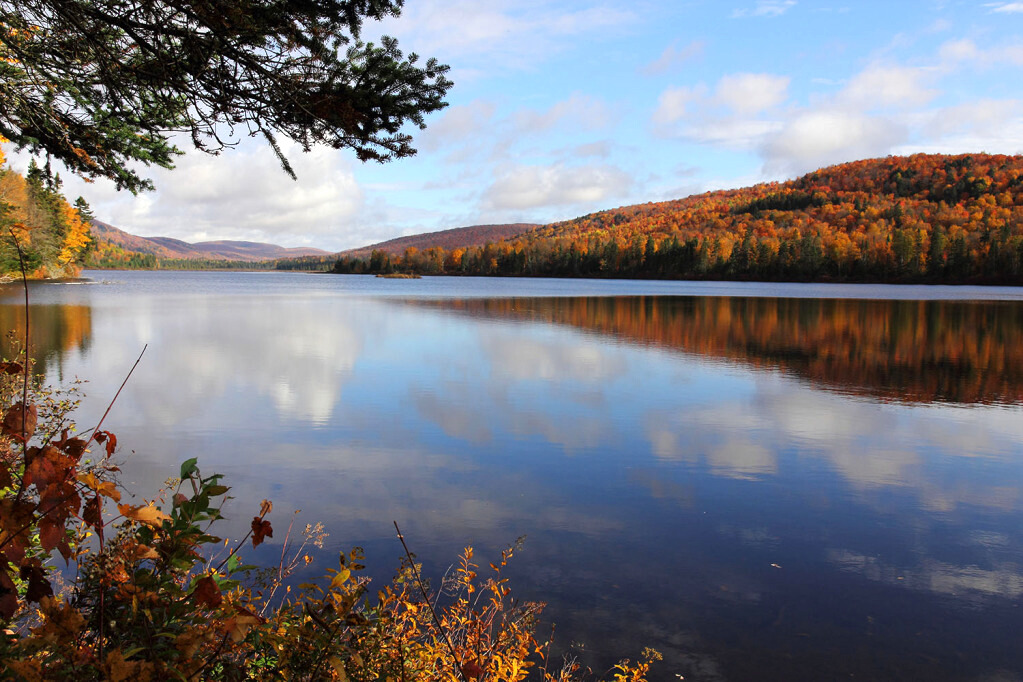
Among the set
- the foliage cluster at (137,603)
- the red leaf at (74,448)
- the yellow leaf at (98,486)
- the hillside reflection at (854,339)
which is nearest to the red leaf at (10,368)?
the foliage cluster at (137,603)

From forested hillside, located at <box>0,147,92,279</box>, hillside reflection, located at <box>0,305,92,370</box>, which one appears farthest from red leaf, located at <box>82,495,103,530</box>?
forested hillside, located at <box>0,147,92,279</box>

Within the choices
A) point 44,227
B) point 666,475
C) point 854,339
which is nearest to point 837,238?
point 854,339

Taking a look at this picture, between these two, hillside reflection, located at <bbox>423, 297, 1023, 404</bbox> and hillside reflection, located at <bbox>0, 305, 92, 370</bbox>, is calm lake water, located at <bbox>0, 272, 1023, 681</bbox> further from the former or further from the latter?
hillside reflection, located at <bbox>0, 305, 92, 370</bbox>

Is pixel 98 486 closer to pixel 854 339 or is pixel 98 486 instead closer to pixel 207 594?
pixel 207 594

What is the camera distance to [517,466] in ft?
34.3

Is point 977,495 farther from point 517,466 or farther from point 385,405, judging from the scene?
point 385,405

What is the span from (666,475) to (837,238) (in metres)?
133

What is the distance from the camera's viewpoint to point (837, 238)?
128m

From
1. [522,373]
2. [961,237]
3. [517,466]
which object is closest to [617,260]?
[961,237]

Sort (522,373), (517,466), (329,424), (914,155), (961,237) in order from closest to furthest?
(517,466), (329,424), (522,373), (961,237), (914,155)

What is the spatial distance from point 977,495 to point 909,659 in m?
5.05

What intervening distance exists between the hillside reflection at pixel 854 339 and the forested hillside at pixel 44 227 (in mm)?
26950

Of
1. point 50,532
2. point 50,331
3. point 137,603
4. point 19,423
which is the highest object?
point 19,423

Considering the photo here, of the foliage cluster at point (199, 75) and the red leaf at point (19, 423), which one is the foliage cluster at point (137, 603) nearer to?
the red leaf at point (19, 423)
